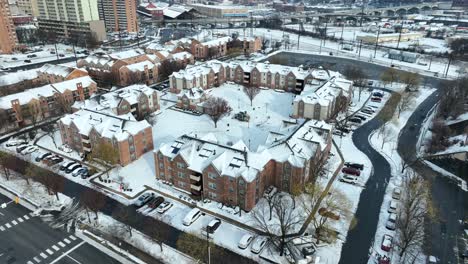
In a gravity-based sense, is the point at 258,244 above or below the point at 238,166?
below

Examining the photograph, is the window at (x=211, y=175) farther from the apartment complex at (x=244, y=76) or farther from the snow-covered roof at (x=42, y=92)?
the snow-covered roof at (x=42, y=92)

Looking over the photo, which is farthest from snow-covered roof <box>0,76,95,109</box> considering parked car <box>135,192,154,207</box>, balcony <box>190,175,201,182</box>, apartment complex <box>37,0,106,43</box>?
apartment complex <box>37,0,106,43</box>

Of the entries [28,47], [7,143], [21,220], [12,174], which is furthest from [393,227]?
[28,47]

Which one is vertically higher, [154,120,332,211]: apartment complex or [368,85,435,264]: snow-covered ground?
[154,120,332,211]: apartment complex

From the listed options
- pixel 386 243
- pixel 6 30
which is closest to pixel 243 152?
pixel 386 243

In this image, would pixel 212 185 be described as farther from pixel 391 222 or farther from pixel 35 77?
pixel 35 77

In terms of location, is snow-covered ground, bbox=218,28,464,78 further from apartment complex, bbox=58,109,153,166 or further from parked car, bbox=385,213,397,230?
apartment complex, bbox=58,109,153,166

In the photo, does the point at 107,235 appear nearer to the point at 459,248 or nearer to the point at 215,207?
the point at 215,207
